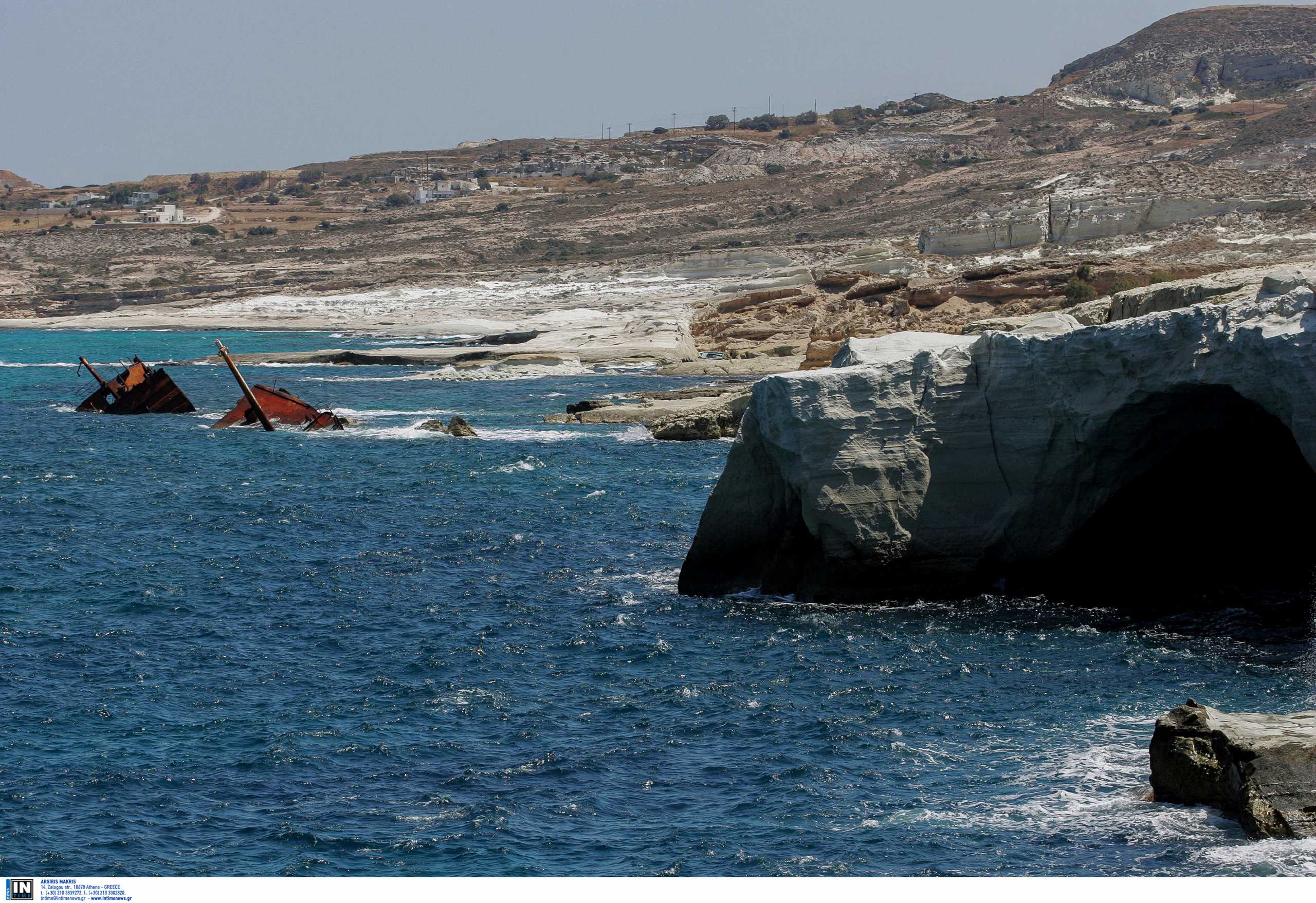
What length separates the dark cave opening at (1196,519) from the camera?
2280 cm

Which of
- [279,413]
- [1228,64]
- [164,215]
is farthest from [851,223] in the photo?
[279,413]

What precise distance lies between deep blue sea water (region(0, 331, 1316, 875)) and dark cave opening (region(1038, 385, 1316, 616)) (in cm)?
122

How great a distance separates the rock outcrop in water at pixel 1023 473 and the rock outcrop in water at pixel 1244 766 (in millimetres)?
8180

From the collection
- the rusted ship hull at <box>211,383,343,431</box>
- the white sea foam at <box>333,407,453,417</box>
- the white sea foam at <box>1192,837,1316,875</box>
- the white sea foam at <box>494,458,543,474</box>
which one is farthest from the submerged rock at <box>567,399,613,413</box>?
the white sea foam at <box>1192,837,1316,875</box>

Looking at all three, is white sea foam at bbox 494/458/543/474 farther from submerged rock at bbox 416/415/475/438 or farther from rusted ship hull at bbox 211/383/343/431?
rusted ship hull at bbox 211/383/343/431

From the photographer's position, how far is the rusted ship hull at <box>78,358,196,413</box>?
182 feet

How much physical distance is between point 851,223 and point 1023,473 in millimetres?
115334

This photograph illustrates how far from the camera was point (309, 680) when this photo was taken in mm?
20844

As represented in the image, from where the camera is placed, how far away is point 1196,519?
24344 millimetres

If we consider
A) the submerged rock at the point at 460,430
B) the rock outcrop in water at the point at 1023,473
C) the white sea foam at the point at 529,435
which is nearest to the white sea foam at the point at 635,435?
the white sea foam at the point at 529,435

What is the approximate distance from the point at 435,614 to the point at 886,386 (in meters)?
8.79

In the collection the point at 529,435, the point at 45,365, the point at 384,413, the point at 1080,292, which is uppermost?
the point at 1080,292

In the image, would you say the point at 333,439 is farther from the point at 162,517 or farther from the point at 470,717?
the point at 470,717

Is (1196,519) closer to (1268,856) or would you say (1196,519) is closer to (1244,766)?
(1244,766)
